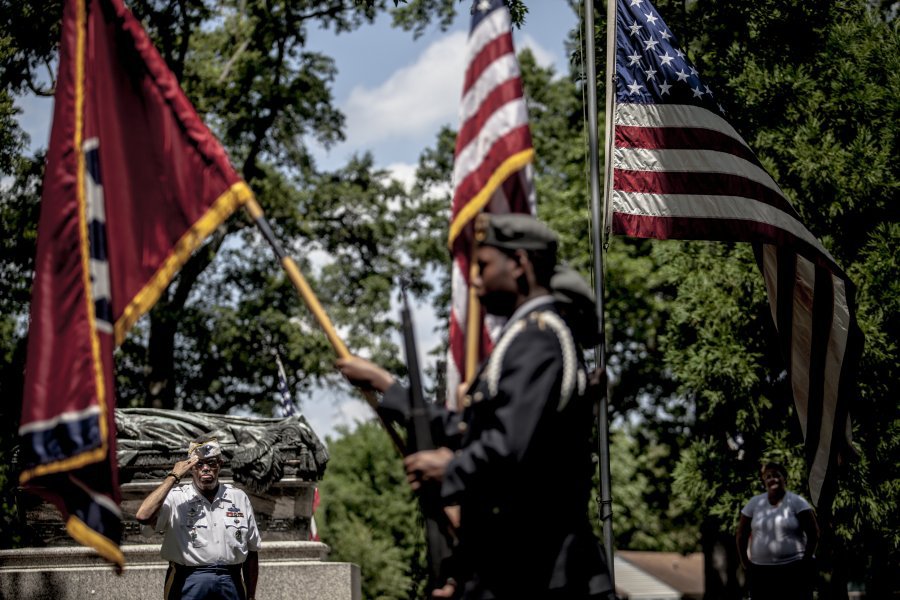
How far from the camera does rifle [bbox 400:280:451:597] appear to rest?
432 cm

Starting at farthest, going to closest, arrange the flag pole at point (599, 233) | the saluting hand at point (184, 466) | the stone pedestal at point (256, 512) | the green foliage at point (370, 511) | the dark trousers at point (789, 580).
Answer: the green foliage at point (370, 511) → the stone pedestal at point (256, 512) → the dark trousers at point (789, 580) → the flag pole at point (599, 233) → the saluting hand at point (184, 466)

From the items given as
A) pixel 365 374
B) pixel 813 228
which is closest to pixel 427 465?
pixel 365 374

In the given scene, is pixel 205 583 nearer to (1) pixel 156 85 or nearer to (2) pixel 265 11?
(1) pixel 156 85

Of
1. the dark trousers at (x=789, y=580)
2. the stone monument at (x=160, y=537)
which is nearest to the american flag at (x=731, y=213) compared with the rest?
the dark trousers at (x=789, y=580)

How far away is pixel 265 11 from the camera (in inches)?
906

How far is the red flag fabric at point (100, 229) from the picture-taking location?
4.66m

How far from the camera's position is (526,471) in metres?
3.96

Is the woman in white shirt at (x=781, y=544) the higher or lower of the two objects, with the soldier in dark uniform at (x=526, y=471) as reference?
lower

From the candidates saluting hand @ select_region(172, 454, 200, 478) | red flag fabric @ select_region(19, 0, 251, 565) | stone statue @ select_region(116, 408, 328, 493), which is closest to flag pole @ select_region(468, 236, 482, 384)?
red flag fabric @ select_region(19, 0, 251, 565)

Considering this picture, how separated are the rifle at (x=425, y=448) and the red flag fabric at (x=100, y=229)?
4.19 ft

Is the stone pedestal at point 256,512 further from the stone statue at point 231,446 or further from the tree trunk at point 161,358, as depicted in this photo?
the tree trunk at point 161,358

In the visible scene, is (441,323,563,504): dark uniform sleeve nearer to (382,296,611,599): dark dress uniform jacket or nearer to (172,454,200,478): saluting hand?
(382,296,611,599): dark dress uniform jacket

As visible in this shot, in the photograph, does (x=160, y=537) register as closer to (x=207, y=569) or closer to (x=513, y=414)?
(x=207, y=569)

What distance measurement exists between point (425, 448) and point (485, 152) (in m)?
1.56
